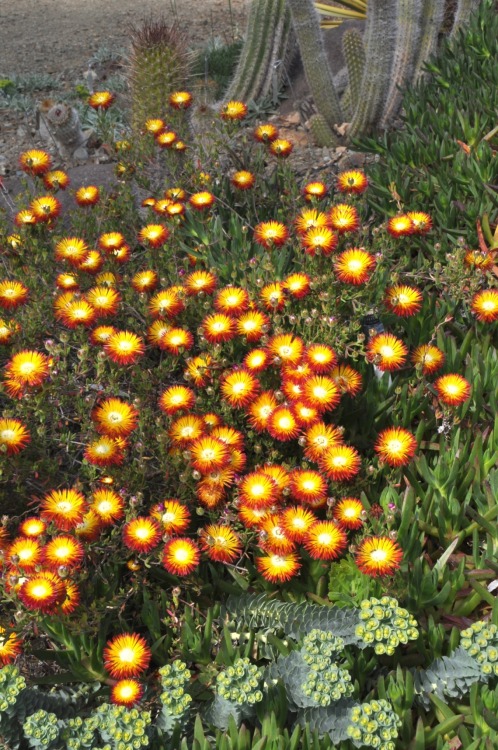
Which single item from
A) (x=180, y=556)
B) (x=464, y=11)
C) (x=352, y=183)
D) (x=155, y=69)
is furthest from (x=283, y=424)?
(x=464, y=11)

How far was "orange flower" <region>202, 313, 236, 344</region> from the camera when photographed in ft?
6.70

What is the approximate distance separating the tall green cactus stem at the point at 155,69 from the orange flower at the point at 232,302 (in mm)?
1968

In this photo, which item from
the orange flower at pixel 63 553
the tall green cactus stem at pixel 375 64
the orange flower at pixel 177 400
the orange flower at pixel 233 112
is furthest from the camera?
the tall green cactus stem at pixel 375 64

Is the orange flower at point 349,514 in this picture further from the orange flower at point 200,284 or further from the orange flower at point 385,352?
the orange flower at point 200,284

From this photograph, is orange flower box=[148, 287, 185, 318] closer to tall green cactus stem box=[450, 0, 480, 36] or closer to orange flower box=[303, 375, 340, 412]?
orange flower box=[303, 375, 340, 412]

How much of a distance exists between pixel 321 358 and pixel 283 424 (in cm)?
19

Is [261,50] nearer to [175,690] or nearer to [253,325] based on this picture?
[253,325]

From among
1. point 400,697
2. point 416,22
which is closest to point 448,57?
point 416,22

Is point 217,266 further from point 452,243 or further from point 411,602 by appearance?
point 411,602

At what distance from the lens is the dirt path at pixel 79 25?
6762mm

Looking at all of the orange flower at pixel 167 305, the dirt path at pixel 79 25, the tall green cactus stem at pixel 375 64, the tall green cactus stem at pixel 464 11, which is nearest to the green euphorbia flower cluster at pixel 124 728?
the orange flower at pixel 167 305

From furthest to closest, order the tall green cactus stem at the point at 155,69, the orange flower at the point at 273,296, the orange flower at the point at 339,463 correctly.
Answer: the tall green cactus stem at the point at 155,69, the orange flower at the point at 273,296, the orange flower at the point at 339,463

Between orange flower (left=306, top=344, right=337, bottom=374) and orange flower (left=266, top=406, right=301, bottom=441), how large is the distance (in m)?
0.13

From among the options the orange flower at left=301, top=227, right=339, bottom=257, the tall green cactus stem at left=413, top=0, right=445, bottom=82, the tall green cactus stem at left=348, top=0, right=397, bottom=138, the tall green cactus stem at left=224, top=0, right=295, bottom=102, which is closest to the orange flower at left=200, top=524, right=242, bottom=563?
the orange flower at left=301, top=227, right=339, bottom=257
